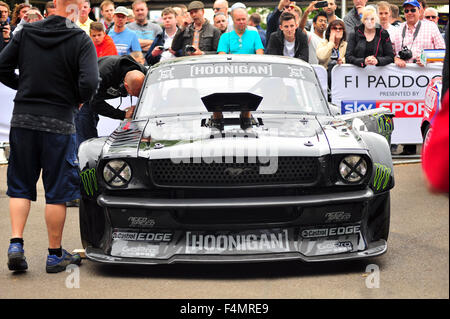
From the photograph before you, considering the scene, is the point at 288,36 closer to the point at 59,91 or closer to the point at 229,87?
the point at 229,87

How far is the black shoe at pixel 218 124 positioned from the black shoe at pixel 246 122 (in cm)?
14

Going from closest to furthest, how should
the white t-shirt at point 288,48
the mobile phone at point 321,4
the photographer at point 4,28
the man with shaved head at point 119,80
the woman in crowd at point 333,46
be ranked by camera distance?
the man with shaved head at point 119,80, the white t-shirt at point 288,48, the woman in crowd at point 333,46, the photographer at point 4,28, the mobile phone at point 321,4

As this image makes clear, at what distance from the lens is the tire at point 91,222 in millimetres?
5309

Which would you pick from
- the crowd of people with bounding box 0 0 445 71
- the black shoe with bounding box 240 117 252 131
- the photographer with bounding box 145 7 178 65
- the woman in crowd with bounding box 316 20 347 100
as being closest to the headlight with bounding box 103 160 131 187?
the black shoe with bounding box 240 117 252 131

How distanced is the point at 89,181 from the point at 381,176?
1.97 m

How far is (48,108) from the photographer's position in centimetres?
530

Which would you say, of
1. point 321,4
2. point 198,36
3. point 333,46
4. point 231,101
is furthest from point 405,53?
point 231,101

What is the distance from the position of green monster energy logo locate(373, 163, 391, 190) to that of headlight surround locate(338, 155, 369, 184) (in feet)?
0.47

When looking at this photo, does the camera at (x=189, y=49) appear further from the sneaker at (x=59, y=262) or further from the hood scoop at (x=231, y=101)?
the sneaker at (x=59, y=262)

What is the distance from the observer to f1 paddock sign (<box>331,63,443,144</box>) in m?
11.2

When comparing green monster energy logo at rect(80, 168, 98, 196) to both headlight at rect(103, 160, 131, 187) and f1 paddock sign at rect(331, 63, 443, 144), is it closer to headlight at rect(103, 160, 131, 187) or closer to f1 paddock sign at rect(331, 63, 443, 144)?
headlight at rect(103, 160, 131, 187)

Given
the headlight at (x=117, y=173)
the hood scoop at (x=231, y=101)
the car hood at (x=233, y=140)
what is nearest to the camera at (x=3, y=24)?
the car hood at (x=233, y=140)
